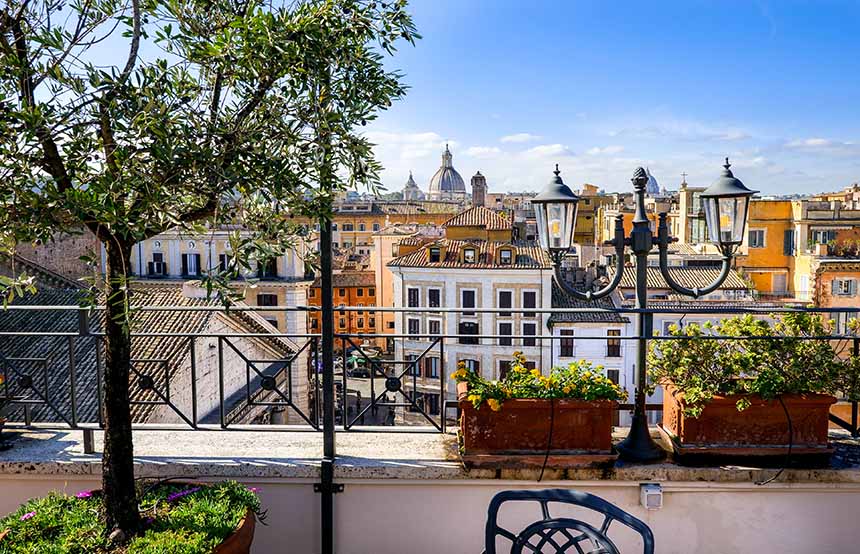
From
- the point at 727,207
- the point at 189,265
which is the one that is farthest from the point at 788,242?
the point at 727,207

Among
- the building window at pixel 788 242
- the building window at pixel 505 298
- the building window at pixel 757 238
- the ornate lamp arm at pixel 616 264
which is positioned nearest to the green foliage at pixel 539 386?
the ornate lamp arm at pixel 616 264

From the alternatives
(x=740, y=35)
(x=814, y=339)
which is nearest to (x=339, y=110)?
(x=814, y=339)

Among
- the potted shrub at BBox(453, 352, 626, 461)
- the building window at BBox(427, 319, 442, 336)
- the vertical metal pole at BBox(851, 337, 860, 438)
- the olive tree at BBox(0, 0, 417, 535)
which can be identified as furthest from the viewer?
the building window at BBox(427, 319, 442, 336)

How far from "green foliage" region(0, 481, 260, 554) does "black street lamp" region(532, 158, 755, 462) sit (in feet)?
6.08

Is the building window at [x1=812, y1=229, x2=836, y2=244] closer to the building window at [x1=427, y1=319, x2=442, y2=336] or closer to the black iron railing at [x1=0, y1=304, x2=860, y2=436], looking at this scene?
the black iron railing at [x1=0, y1=304, x2=860, y2=436]

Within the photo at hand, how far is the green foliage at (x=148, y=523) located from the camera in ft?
8.27

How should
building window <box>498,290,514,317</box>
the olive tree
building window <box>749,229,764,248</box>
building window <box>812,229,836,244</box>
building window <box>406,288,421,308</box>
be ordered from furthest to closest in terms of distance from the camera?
building window <box>749,229,764,248</box>
building window <box>812,229,836,244</box>
building window <box>406,288,421,308</box>
building window <box>498,290,514,317</box>
the olive tree

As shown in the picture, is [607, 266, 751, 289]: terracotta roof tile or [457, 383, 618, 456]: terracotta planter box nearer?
[457, 383, 618, 456]: terracotta planter box

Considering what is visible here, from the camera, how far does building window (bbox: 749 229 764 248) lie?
4244 cm

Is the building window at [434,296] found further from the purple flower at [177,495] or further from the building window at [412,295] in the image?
the purple flower at [177,495]

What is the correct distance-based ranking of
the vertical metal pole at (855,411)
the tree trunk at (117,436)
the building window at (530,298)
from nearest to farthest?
the tree trunk at (117,436) → the vertical metal pole at (855,411) → the building window at (530,298)

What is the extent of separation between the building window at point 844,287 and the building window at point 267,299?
2849cm

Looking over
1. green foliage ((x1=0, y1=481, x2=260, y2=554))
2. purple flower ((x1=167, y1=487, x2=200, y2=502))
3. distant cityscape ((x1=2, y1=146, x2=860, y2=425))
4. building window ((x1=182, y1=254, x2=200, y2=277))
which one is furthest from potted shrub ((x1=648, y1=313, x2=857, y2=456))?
building window ((x1=182, y1=254, x2=200, y2=277))

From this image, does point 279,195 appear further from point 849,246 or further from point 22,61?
point 849,246
